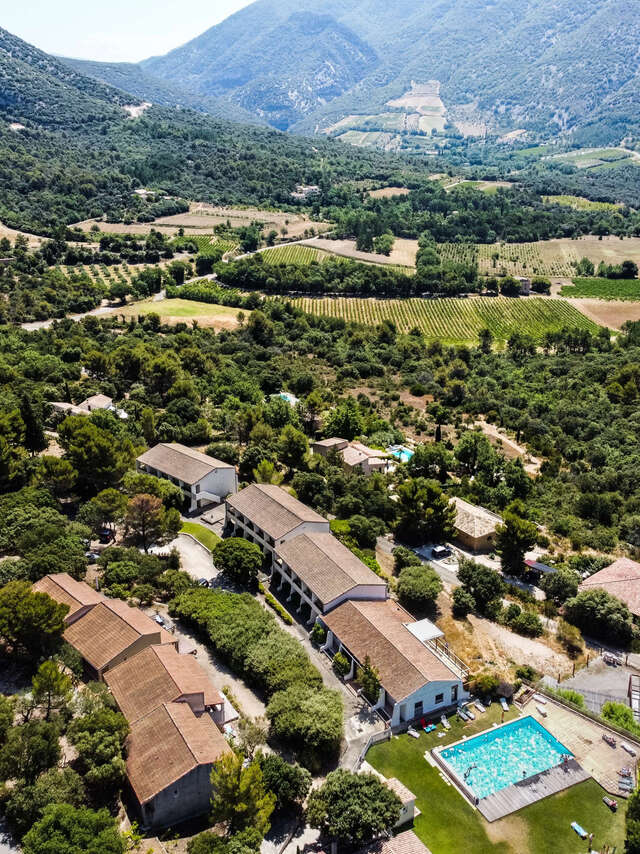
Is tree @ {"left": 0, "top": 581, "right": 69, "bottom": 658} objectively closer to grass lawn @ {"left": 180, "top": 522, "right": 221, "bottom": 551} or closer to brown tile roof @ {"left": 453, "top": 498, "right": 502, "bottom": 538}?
grass lawn @ {"left": 180, "top": 522, "right": 221, "bottom": 551}

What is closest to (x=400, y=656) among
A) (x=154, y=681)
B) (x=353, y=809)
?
(x=353, y=809)

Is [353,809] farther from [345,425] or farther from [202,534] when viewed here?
[345,425]

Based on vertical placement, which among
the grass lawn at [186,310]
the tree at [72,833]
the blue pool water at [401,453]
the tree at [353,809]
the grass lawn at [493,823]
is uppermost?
the tree at [72,833]

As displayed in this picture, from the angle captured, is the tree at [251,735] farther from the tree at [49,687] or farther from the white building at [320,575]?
the white building at [320,575]

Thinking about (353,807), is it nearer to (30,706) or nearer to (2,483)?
(30,706)

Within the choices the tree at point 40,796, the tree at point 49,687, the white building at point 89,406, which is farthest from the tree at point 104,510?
the tree at point 40,796
